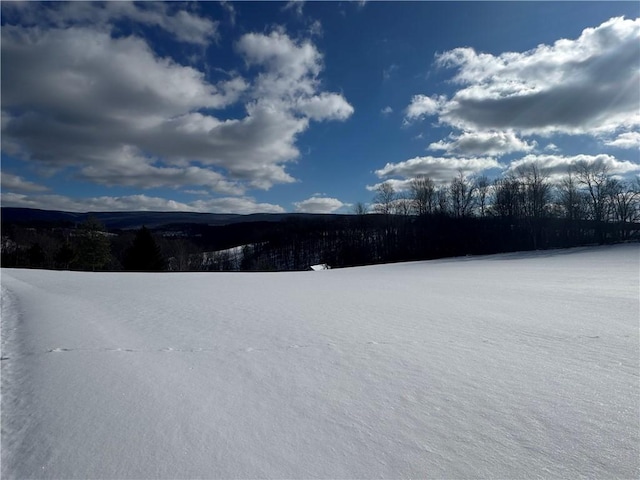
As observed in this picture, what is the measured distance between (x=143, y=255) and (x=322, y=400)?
4219 centimetres

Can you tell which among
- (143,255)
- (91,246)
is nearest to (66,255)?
(91,246)

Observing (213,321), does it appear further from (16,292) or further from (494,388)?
(16,292)

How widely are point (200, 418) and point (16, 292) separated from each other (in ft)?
39.3

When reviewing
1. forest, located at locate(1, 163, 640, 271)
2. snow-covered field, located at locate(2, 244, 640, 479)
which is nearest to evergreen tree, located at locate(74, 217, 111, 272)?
forest, located at locate(1, 163, 640, 271)

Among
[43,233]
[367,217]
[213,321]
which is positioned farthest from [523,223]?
[43,233]

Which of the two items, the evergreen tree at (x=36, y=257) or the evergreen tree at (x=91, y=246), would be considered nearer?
the evergreen tree at (x=91, y=246)

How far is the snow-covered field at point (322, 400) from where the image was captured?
6.96ft

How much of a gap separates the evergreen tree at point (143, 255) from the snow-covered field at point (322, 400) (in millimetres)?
37074

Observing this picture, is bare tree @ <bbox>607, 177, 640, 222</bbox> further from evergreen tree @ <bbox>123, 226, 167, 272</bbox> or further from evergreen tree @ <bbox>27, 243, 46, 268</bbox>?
evergreen tree @ <bbox>27, 243, 46, 268</bbox>

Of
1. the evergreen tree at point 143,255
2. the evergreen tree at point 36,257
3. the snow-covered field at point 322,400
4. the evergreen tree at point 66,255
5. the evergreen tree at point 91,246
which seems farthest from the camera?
the evergreen tree at point 36,257

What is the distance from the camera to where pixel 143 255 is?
39.7 m

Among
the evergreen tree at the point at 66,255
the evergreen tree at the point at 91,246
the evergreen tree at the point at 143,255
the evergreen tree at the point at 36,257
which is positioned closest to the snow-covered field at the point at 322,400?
the evergreen tree at the point at 143,255

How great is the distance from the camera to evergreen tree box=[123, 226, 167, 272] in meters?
39.6

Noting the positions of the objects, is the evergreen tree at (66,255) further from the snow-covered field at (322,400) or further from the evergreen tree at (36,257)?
the snow-covered field at (322,400)
